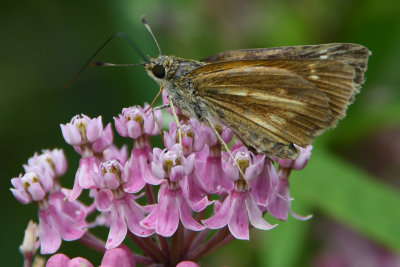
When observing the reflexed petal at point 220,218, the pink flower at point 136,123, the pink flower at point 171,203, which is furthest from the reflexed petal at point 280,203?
the pink flower at point 136,123

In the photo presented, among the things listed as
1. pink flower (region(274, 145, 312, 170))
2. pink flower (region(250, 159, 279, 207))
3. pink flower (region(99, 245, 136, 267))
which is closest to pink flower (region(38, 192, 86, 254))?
pink flower (region(99, 245, 136, 267))

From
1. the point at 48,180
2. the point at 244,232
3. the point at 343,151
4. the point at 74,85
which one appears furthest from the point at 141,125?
the point at 74,85

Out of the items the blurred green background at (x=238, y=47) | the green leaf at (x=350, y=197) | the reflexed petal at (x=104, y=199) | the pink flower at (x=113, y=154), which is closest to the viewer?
the reflexed petal at (x=104, y=199)

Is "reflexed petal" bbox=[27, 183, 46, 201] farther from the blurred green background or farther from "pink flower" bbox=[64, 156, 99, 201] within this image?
the blurred green background

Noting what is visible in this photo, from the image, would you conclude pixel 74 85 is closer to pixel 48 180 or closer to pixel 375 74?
pixel 375 74

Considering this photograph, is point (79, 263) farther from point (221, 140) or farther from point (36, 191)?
point (221, 140)

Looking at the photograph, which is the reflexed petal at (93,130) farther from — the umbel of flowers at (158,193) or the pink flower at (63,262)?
the pink flower at (63,262)
